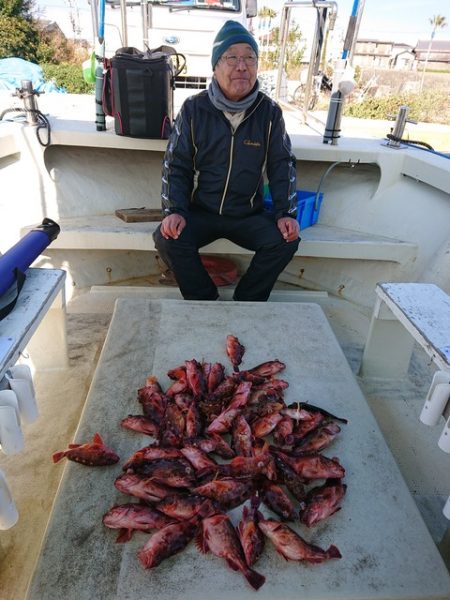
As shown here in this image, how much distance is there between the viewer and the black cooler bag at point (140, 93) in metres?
3.21

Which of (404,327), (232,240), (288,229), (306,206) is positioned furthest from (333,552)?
(306,206)

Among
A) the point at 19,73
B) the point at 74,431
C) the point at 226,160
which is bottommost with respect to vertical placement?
the point at 74,431

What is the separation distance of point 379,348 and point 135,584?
1.92m

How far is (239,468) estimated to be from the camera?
5.62 ft

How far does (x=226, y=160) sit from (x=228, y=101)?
1.20ft

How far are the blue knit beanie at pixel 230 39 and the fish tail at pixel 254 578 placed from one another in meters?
2.79

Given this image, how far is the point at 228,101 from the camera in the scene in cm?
283

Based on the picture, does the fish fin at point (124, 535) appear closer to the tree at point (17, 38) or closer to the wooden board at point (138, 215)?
the wooden board at point (138, 215)

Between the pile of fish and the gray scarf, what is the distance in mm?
1676

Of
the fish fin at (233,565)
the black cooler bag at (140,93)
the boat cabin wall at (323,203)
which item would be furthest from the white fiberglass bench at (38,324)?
the black cooler bag at (140,93)

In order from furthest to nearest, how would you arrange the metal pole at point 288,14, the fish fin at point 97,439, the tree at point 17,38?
the tree at point 17,38 < the metal pole at point 288,14 < the fish fin at point 97,439

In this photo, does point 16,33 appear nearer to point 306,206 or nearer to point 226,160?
point 306,206

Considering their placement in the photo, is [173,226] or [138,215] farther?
[138,215]

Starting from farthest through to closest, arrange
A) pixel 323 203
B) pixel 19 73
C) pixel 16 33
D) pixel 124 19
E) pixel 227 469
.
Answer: pixel 16 33
pixel 19 73
pixel 124 19
pixel 323 203
pixel 227 469
